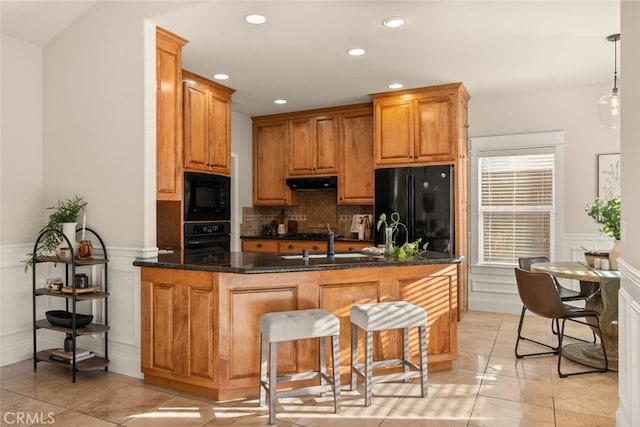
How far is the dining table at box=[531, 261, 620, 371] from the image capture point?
3275 millimetres

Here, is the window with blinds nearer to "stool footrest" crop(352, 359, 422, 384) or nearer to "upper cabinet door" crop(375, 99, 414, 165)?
"upper cabinet door" crop(375, 99, 414, 165)

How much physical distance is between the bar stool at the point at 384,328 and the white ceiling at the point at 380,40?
81.1 inches

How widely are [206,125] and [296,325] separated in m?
2.67

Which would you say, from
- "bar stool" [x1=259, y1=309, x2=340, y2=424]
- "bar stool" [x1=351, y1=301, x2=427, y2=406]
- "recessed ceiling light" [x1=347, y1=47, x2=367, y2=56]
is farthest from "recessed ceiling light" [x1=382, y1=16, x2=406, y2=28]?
"bar stool" [x1=259, y1=309, x2=340, y2=424]

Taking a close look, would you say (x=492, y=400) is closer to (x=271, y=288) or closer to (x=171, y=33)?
(x=271, y=288)

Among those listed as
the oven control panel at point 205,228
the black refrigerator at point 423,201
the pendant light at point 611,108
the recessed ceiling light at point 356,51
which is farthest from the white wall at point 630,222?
the oven control panel at point 205,228

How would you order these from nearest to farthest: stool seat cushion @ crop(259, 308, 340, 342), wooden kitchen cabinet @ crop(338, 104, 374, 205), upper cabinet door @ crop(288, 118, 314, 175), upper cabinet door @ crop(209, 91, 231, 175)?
stool seat cushion @ crop(259, 308, 340, 342)
upper cabinet door @ crop(209, 91, 231, 175)
wooden kitchen cabinet @ crop(338, 104, 374, 205)
upper cabinet door @ crop(288, 118, 314, 175)

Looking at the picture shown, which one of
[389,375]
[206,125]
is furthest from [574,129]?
[206,125]

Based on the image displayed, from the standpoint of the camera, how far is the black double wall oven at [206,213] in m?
4.16

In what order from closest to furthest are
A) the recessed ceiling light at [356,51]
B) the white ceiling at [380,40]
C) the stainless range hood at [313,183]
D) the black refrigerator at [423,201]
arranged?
the white ceiling at [380,40] → the recessed ceiling light at [356,51] → the black refrigerator at [423,201] → the stainless range hood at [313,183]

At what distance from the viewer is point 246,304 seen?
286 centimetres

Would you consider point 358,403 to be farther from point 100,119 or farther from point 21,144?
point 21,144

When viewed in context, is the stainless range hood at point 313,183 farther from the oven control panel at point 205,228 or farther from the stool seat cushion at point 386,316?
the stool seat cushion at point 386,316

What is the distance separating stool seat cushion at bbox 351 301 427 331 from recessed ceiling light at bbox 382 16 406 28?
2047 millimetres
